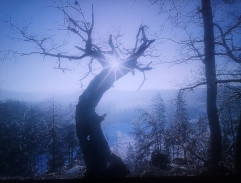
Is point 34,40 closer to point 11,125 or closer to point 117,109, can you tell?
point 11,125

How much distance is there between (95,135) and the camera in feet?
29.4

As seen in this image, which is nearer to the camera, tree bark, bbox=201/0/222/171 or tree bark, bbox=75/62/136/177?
tree bark, bbox=201/0/222/171

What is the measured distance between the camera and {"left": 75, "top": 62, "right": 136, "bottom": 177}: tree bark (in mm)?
8445

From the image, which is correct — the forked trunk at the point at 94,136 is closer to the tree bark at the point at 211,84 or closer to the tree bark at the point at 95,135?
the tree bark at the point at 95,135

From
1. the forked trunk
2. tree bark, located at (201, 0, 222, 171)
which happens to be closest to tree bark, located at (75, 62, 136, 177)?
the forked trunk

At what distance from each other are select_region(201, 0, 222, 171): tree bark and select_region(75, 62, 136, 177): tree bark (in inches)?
160

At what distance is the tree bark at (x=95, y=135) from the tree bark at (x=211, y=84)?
407 cm

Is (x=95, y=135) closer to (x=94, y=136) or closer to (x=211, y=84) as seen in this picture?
(x=94, y=136)

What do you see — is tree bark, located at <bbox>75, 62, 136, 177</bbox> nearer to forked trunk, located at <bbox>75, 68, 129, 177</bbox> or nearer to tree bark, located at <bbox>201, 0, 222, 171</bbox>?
forked trunk, located at <bbox>75, 68, 129, 177</bbox>

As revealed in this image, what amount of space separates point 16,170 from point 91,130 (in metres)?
35.5

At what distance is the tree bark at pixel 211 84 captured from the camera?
827cm

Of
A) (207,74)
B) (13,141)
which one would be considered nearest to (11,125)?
(13,141)

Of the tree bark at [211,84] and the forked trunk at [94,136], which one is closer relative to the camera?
the tree bark at [211,84]

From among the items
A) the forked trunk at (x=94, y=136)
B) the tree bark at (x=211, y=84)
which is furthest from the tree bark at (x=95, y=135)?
the tree bark at (x=211, y=84)
